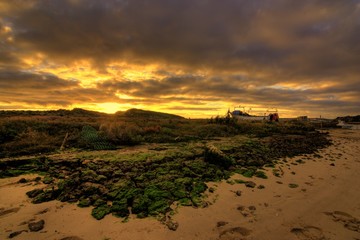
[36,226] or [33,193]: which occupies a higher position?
[33,193]

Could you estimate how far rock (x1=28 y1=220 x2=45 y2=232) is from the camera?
3.59 meters

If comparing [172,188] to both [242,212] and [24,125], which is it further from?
[24,125]

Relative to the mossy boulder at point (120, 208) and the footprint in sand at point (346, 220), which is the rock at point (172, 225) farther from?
the footprint in sand at point (346, 220)

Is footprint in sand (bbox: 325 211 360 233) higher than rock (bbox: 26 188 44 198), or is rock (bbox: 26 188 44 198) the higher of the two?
rock (bbox: 26 188 44 198)

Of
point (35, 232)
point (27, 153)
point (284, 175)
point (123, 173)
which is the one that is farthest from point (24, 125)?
point (284, 175)

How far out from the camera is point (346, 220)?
4105 millimetres

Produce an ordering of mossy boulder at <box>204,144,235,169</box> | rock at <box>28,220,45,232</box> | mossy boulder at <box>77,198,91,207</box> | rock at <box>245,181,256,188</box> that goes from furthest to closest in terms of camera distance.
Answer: mossy boulder at <box>204,144,235,169</box>, rock at <box>245,181,256,188</box>, mossy boulder at <box>77,198,91,207</box>, rock at <box>28,220,45,232</box>

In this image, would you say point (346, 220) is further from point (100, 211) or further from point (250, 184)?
point (100, 211)

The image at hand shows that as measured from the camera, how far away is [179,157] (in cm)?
855

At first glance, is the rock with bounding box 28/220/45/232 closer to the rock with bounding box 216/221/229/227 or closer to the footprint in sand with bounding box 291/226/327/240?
the rock with bounding box 216/221/229/227

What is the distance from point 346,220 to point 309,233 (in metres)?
1.18

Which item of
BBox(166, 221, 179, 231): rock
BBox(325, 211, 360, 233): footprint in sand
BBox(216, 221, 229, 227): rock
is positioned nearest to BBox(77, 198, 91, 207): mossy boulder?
BBox(166, 221, 179, 231): rock

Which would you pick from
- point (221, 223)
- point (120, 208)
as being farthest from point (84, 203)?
point (221, 223)

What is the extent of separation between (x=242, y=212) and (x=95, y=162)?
5.47 meters
